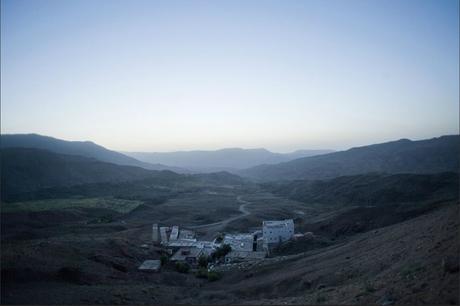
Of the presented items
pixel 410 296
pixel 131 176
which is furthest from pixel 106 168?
pixel 410 296

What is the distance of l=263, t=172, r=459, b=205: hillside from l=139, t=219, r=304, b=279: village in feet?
97.6

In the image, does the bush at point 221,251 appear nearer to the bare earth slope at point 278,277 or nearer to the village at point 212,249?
the village at point 212,249

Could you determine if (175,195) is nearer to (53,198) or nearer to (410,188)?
(53,198)

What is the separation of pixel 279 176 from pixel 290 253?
5727 inches

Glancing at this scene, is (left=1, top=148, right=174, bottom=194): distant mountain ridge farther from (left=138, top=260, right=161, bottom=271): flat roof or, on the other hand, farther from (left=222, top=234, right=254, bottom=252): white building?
(left=138, top=260, right=161, bottom=271): flat roof

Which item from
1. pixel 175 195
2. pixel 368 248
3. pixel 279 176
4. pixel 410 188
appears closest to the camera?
pixel 368 248

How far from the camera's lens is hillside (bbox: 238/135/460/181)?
129 m

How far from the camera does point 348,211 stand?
49.7 metres

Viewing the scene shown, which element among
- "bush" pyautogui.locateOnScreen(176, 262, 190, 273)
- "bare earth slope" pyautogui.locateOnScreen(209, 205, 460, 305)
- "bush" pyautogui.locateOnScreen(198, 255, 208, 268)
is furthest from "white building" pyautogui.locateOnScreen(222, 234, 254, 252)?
"bare earth slope" pyautogui.locateOnScreen(209, 205, 460, 305)

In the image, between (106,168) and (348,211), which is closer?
(348,211)

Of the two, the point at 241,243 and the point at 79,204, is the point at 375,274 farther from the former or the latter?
the point at 79,204

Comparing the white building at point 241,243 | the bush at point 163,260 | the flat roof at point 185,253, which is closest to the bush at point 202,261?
the flat roof at point 185,253

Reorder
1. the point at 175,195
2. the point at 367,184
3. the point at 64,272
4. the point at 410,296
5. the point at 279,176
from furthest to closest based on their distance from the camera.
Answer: the point at 279,176 < the point at 175,195 < the point at 367,184 < the point at 64,272 < the point at 410,296

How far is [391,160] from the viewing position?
149625 millimetres
